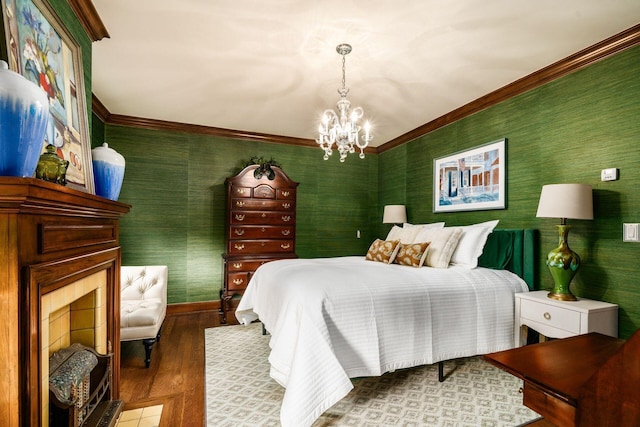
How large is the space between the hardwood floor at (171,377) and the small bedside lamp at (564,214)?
2.65m

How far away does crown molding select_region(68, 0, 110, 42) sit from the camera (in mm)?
1941

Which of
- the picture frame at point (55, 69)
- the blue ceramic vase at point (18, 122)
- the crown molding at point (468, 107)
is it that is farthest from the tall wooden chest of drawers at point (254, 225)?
the blue ceramic vase at point (18, 122)

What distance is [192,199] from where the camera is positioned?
14.6ft

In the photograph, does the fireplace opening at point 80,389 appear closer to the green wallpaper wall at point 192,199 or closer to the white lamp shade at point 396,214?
the green wallpaper wall at point 192,199

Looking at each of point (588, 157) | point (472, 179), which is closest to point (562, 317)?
point (588, 157)

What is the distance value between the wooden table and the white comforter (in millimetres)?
975

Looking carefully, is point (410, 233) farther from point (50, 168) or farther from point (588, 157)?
point (50, 168)

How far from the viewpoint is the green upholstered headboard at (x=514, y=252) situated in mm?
2844

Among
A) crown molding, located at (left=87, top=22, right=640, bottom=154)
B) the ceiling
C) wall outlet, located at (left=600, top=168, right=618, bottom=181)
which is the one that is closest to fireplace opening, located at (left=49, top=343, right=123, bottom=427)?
the ceiling

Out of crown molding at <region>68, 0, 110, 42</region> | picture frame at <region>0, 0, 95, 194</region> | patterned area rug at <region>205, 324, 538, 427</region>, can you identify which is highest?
crown molding at <region>68, 0, 110, 42</region>

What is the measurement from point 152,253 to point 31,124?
357 centimetres

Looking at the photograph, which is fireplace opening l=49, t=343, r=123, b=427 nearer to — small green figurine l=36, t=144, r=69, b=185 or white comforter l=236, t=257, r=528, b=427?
small green figurine l=36, t=144, r=69, b=185

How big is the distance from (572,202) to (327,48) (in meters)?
2.11

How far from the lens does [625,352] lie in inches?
28.5
